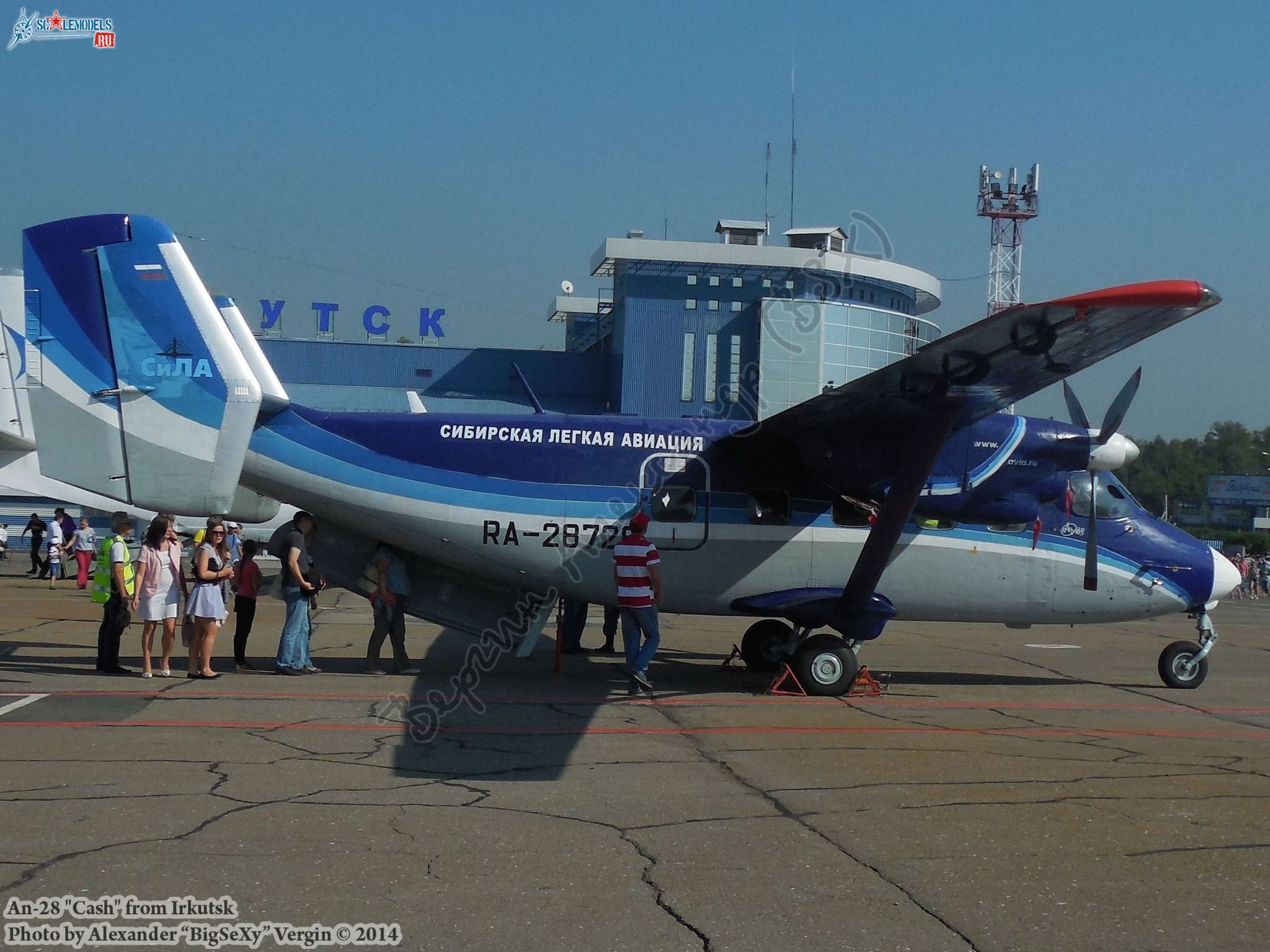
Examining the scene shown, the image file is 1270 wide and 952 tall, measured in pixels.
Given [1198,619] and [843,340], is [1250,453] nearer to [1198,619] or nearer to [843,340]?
[843,340]

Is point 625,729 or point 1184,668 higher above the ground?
point 1184,668

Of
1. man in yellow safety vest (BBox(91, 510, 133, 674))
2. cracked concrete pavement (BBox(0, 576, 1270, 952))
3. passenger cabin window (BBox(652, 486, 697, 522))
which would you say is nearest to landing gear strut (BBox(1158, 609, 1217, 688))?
cracked concrete pavement (BBox(0, 576, 1270, 952))

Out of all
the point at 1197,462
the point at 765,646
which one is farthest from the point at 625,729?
the point at 1197,462

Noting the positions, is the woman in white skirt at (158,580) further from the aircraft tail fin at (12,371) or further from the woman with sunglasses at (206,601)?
the aircraft tail fin at (12,371)

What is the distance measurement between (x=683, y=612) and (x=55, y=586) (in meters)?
20.4

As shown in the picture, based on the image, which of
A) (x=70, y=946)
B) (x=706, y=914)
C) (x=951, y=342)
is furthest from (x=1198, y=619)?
(x=70, y=946)

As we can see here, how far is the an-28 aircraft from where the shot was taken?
11.6 metres

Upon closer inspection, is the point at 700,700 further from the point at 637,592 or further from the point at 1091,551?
the point at 1091,551

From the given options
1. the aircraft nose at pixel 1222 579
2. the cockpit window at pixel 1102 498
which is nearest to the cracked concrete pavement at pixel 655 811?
the aircraft nose at pixel 1222 579

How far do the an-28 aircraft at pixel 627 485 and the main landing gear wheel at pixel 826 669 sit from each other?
0.02 metres

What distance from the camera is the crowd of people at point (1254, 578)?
1582 inches

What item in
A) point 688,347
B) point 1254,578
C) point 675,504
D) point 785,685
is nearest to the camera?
point 785,685

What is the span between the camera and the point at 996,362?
1009 centimetres

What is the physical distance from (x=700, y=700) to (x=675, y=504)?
2.20 metres
